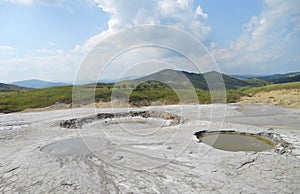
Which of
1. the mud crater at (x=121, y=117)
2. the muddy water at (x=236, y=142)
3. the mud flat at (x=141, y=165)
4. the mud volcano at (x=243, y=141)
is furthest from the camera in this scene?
the mud crater at (x=121, y=117)

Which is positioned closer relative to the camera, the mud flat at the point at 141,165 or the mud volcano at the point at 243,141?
the mud flat at the point at 141,165

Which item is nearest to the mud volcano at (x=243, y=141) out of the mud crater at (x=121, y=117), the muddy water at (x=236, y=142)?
the muddy water at (x=236, y=142)

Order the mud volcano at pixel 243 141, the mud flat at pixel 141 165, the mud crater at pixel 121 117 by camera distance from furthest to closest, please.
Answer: the mud crater at pixel 121 117 → the mud volcano at pixel 243 141 → the mud flat at pixel 141 165

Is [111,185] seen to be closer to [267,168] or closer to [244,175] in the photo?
[244,175]

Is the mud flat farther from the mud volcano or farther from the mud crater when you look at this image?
the mud crater

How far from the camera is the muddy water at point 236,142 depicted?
41.0 feet

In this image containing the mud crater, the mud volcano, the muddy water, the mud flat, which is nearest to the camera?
the mud flat

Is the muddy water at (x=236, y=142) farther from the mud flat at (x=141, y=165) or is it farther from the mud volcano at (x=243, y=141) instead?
the mud flat at (x=141, y=165)

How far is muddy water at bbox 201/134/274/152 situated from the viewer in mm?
12502

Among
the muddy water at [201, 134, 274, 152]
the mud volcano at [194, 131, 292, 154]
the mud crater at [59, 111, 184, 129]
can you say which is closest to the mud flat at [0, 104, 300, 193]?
the mud volcano at [194, 131, 292, 154]

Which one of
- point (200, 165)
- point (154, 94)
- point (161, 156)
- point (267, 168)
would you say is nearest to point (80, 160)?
point (161, 156)

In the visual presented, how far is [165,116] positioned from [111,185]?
15.2 metres

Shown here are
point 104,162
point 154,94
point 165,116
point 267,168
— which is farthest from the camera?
point 154,94

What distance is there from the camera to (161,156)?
10.9 m
